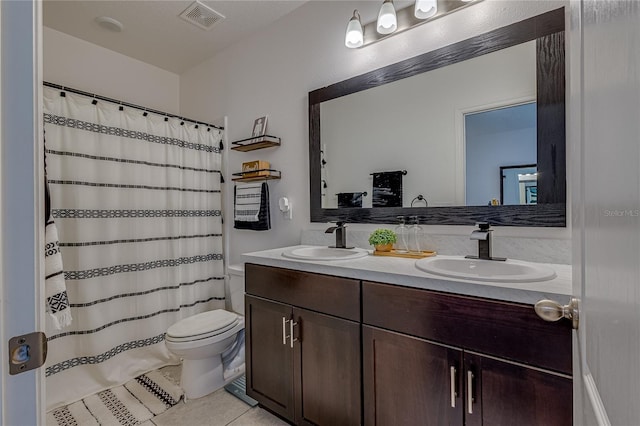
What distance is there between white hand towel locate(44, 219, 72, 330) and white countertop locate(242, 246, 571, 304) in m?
0.92

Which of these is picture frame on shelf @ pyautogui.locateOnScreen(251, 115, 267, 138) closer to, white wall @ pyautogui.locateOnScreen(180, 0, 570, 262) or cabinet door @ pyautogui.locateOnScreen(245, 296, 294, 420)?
white wall @ pyautogui.locateOnScreen(180, 0, 570, 262)

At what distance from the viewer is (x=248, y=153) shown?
8.50 ft

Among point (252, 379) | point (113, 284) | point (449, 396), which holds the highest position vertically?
point (113, 284)

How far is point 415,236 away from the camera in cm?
168

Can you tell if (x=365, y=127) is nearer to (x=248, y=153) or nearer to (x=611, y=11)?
A: (x=248, y=153)

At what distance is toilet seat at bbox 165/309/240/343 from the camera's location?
1.82 meters

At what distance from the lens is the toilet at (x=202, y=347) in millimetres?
1812

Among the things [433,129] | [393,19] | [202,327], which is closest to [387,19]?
[393,19]

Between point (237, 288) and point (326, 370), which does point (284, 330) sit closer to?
point (326, 370)

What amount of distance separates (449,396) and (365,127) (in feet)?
A: 4.79

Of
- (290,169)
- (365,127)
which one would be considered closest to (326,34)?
(365,127)

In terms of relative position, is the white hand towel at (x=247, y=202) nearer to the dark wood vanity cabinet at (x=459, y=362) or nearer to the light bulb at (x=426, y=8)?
the dark wood vanity cabinet at (x=459, y=362)

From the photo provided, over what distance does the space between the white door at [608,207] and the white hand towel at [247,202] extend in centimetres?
203

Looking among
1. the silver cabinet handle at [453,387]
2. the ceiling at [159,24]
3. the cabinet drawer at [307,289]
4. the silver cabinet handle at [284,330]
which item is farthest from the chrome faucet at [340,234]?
the ceiling at [159,24]
